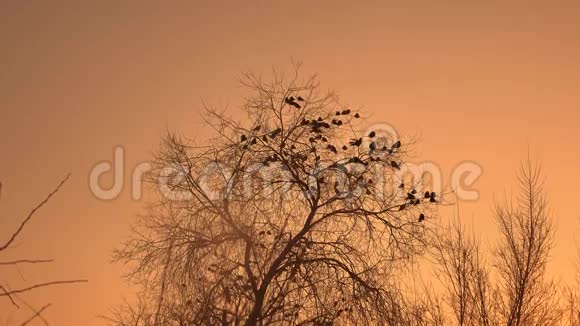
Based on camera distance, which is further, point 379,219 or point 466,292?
point 466,292

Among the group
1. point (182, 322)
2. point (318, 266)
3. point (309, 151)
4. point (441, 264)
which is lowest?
point (182, 322)

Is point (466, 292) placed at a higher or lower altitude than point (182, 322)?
higher

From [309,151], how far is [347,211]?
4.41 ft

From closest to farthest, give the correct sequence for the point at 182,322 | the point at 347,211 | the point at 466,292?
the point at 182,322, the point at 347,211, the point at 466,292

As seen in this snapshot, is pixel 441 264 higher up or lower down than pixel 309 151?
higher up

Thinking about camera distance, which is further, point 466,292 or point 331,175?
point 466,292

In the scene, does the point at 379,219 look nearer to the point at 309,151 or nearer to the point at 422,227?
the point at 422,227

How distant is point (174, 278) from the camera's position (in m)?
14.6

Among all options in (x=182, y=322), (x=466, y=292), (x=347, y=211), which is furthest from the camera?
(x=466, y=292)

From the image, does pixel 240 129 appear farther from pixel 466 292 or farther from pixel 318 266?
pixel 466 292

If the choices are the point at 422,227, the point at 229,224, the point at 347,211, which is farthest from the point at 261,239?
the point at 422,227

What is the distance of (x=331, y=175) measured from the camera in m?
15.3

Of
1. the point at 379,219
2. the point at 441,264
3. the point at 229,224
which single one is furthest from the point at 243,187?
the point at 441,264

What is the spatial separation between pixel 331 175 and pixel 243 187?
1.67 metres
